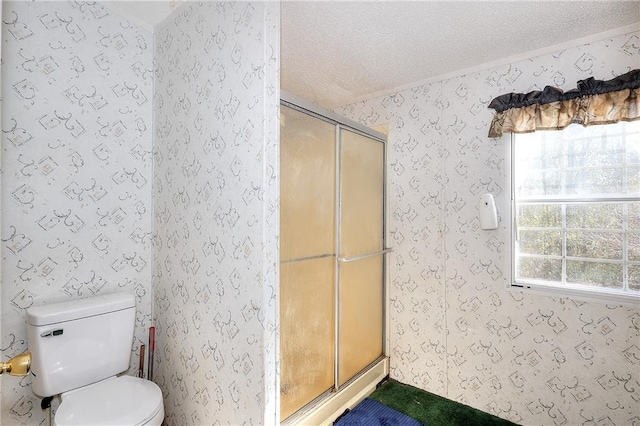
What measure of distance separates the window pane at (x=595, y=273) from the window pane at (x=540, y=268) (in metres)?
0.06

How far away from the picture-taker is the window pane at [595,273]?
5.77 feet

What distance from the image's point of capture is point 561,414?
184cm

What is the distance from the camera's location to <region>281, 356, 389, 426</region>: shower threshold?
180cm

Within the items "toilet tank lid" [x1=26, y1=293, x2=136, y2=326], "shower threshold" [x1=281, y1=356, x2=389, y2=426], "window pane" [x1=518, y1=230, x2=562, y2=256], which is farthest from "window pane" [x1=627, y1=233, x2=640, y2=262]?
"toilet tank lid" [x1=26, y1=293, x2=136, y2=326]

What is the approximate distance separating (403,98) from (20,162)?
2363 millimetres

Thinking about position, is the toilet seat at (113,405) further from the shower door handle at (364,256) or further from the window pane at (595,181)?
the window pane at (595,181)

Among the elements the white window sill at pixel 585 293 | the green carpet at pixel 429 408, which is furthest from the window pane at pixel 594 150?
the green carpet at pixel 429 408

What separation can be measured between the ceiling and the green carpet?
7.61 feet

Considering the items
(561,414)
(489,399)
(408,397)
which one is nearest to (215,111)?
(408,397)

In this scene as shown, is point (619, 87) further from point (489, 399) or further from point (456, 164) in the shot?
point (489, 399)

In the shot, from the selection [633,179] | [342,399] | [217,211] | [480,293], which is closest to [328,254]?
[217,211]

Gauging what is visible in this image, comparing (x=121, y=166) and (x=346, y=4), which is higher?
(x=346, y=4)

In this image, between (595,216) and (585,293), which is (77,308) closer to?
(585,293)

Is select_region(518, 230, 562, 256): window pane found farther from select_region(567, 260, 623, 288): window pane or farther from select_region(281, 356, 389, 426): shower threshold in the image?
select_region(281, 356, 389, 426): shower threshold
